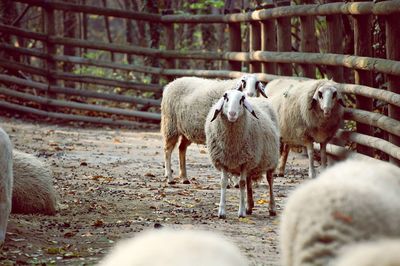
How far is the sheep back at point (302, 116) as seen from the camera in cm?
1080

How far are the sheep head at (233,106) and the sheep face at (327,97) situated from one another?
214 centimetres

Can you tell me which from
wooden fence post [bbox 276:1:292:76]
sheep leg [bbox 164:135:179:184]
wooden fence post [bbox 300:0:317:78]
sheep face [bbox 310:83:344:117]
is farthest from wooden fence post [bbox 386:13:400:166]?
wooden fence post [bbox 276:1:292:76]

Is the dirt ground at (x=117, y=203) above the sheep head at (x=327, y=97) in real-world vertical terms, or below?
below

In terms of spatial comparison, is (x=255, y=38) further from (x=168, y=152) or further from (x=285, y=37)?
(x=168, y=152)

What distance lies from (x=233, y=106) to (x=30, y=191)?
1.91 meters

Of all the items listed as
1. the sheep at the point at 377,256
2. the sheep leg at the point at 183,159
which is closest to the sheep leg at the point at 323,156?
the sheep leg at the point at 183,159

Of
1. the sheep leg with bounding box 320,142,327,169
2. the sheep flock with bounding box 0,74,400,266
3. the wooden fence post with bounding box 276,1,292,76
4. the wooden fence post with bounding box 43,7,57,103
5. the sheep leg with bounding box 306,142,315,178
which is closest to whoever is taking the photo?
the sheep flock with bounding box 0,74,400,266

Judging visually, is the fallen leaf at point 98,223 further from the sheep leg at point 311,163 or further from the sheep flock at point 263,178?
the sheep leg at point 311,163

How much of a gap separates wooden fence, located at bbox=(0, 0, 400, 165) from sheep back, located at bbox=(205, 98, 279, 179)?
1114 millimetres

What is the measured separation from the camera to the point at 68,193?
9180 millimetres

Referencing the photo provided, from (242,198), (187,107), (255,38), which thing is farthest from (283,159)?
(255,38)

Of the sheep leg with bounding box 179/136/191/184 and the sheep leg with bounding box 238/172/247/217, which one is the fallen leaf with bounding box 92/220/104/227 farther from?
the sheep leg with bounding box 179/136/191/184

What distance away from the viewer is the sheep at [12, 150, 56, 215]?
26.2 ft

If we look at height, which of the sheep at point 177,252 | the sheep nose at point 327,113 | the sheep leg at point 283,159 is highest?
the sheep at point 177,252
